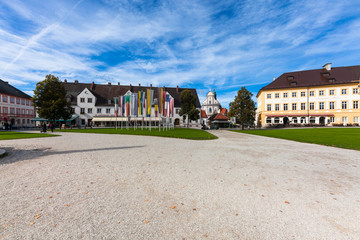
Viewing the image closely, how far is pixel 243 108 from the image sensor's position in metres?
40.7

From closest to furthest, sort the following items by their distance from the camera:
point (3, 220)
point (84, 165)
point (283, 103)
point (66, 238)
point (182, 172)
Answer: point (66, 238) → point (3, 220) → point (182, 172) → point (84, 165) → point (283, 103)

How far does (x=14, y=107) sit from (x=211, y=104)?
275 feet

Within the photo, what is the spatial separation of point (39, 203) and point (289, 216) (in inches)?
202

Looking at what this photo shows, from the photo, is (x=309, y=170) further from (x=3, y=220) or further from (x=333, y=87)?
(x=333, y=87)

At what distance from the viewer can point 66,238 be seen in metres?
2.63

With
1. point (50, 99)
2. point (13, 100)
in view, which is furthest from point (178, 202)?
point (13, 100)

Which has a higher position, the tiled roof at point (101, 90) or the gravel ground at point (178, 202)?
the tiled roof at point (101, 90)

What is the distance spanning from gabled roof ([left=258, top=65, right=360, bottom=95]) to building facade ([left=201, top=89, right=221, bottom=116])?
43.7 meters

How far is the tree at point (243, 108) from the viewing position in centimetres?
3978

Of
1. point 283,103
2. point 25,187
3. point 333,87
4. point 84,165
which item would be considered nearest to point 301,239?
point 25,187

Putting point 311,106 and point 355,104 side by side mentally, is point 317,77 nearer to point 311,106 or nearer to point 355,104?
point 311,106

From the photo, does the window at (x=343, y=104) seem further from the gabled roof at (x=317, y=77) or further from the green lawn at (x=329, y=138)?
the green lawn at (x=329, y=138)

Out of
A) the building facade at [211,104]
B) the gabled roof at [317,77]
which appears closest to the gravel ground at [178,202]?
the gabled roof at [317,77]

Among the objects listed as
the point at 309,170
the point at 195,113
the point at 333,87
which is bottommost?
the point at 309,170
